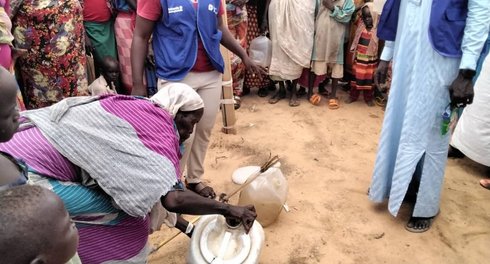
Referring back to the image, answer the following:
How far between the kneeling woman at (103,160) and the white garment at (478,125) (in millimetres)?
2406

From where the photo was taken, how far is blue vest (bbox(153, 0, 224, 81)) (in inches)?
89.8

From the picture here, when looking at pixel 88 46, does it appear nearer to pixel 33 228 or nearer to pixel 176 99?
pixel 176 99

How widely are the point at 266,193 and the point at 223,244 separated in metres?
0.65

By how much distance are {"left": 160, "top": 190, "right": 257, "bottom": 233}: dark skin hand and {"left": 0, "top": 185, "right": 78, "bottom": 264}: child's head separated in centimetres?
49

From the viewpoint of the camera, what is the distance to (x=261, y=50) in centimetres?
451

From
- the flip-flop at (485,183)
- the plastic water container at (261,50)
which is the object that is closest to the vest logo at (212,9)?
the plastic water container at (261,50)

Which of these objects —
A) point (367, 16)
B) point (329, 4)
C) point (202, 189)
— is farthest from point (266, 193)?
point (367, 16)

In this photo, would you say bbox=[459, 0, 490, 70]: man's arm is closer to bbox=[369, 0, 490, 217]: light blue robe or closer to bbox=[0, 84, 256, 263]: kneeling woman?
bbox=[369, 0, 490, 217]: light blue robe

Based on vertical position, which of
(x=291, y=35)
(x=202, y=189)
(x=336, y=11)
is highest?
(x=336, y=11)

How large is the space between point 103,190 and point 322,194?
1.96 m

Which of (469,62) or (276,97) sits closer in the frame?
(469,62)

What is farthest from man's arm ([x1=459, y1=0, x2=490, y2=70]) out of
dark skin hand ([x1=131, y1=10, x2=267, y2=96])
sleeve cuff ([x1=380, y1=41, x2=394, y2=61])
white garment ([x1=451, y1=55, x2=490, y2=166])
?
dark skin hand ([x1=131, y1=10, x2=267, y2=96])

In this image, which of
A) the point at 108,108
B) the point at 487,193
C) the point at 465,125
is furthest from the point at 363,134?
the point at 108,108

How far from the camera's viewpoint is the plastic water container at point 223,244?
1.95 meters
